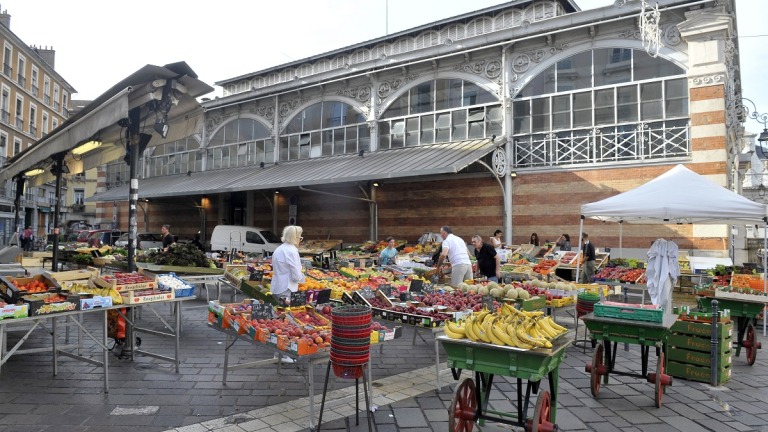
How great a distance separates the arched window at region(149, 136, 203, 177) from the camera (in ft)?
83.7

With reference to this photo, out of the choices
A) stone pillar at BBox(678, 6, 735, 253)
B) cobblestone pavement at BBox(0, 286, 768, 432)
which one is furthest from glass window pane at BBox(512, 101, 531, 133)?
cobblestone pavement at BBox(0, 286, 768, 432)

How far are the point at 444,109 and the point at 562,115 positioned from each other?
426cm

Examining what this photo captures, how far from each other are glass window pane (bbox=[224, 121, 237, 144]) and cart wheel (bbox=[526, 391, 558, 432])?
2266 cm

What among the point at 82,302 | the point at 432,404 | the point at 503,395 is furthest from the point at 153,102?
the point at 503,395

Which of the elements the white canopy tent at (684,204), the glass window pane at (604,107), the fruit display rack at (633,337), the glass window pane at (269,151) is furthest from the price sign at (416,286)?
the glass window pane at (269,151)

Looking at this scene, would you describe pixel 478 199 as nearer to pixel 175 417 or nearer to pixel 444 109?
pixel 444 109

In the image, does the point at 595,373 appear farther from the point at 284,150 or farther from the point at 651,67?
the point at 284,150

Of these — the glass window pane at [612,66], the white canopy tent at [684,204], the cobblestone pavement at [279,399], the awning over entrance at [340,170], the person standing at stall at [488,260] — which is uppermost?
the glass window pane at [612,66]

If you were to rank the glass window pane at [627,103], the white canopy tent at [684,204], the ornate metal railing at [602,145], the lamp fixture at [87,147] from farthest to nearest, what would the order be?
1. the glass window pane at [627,103]
2. the ornate metal railing at [602,145]
3. the lamp fixture at [87,147]
4. the white canopy tent at [684,204]

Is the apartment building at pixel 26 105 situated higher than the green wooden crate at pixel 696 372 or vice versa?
the apartment building at pixel 26 105

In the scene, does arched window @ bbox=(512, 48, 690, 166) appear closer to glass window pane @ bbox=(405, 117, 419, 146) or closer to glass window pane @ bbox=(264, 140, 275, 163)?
glass window pane @ bbox=(405, 117, 419, 146)

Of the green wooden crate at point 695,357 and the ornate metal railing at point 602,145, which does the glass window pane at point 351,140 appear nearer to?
the ornate metal railing at point 602,145

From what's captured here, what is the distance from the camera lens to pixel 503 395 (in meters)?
4.96

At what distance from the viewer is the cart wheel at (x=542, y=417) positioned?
345 centimetres
